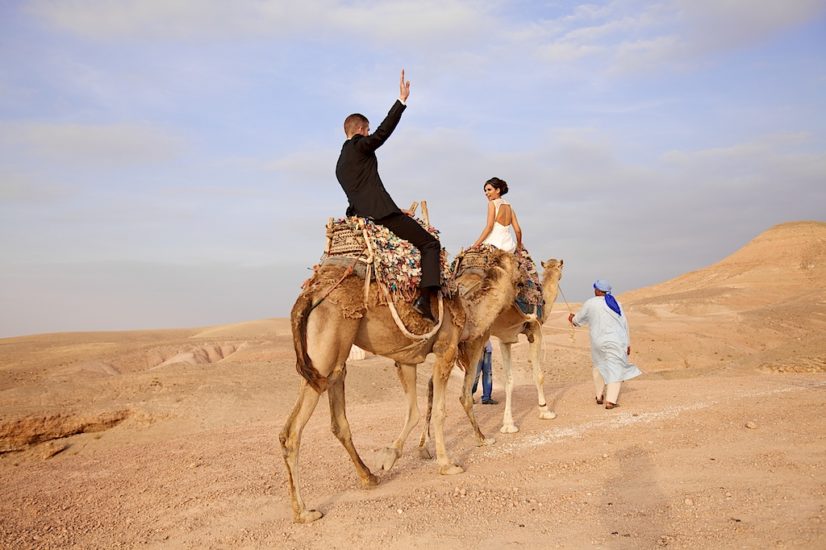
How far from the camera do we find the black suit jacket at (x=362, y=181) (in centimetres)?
658

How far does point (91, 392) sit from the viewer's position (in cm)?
1381

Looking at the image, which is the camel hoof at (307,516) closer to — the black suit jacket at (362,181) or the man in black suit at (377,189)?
the man in black suit at (377,189)

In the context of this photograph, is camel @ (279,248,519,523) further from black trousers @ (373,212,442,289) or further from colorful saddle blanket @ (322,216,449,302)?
black trousers @ (373,212,442,289)

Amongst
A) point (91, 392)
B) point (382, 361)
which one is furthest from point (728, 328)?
point (91, 392)

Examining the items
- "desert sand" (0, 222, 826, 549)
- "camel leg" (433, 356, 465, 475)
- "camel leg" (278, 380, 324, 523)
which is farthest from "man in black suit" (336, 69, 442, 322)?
"desert sand" (0, 222, 826, 549)

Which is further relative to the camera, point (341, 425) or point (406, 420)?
point (406, 420)

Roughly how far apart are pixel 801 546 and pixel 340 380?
13.7ft

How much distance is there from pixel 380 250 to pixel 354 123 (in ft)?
4.56

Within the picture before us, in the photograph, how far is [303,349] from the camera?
591 centimetres

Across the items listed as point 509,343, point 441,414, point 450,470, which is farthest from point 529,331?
point 450,470

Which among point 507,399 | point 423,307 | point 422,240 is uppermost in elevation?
point 422,240

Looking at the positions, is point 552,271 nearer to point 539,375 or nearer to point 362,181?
point 539,375

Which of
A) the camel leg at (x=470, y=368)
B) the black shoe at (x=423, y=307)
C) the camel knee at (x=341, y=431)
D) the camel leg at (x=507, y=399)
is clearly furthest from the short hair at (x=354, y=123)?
the camel leg at (x=507, y=399)

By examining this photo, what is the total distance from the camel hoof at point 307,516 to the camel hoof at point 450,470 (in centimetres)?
181
